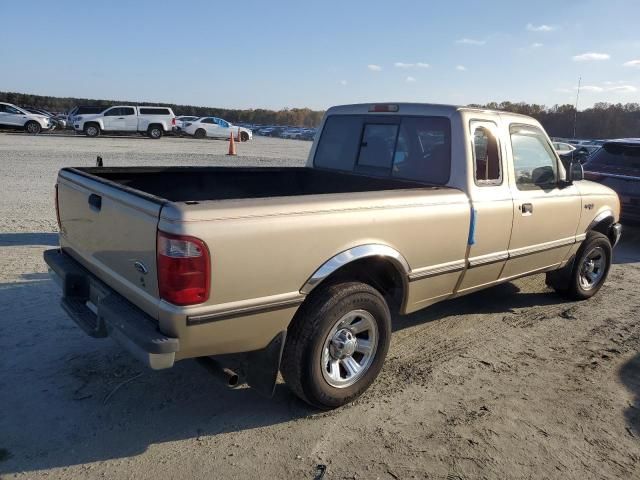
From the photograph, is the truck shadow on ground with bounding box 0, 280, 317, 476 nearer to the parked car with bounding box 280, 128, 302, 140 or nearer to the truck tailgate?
the truck tailgate

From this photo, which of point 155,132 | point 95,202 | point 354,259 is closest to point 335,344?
point 354,259

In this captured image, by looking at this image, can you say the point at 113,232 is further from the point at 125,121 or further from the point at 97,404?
the point at 125,121

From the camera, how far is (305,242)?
3074 mm

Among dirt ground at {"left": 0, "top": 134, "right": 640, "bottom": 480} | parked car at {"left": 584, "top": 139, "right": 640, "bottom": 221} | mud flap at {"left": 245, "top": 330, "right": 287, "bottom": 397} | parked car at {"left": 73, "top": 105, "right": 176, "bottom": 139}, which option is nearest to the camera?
dirt ground at {"left": 0, "top": 134, "right": 640, "bottom": 480}

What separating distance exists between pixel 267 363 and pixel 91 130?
31.6 meters

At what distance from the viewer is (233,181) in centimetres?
504

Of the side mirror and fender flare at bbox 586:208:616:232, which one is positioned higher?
the side mirror

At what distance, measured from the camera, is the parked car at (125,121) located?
1218 inches

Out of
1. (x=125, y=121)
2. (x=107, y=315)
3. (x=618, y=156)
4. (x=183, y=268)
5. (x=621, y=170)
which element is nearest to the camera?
(x=183, y=268)

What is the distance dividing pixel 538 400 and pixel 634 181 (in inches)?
254

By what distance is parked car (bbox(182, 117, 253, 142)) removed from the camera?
36.0 metres

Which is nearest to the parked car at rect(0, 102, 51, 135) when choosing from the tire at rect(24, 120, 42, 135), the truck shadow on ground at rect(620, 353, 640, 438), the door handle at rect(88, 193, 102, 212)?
the tire at rect(24, 120, 42, 135)

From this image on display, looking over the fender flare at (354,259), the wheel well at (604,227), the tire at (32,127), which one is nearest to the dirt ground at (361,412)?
the fender flare at (354,259)

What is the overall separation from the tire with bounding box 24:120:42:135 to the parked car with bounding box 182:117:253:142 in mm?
8863
